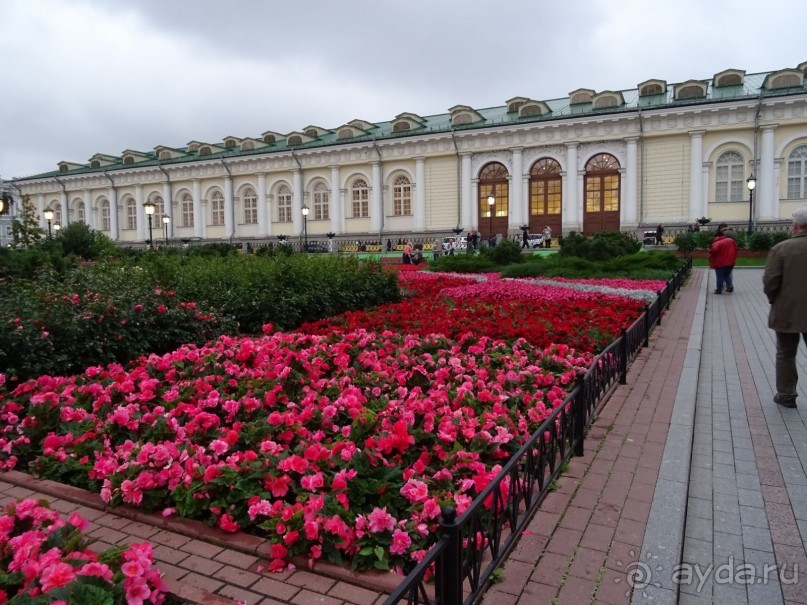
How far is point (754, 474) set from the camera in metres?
4.05

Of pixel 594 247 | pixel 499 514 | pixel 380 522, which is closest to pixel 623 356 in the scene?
pixel 499 514

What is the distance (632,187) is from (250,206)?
2726 cm

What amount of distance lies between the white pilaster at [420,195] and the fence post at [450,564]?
35.6 metres

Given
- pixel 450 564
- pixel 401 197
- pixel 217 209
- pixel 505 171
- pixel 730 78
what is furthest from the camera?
pixel 217 209

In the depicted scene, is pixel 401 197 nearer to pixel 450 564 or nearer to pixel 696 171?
pixel 696 171

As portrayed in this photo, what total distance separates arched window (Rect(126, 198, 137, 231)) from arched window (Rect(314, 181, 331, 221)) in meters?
18.2

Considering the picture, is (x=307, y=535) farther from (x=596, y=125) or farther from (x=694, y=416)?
(x=596, y=125)

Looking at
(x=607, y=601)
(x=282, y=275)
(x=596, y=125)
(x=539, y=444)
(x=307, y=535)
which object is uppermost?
(x=596, y=125)

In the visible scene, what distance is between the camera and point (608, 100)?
1307 inches

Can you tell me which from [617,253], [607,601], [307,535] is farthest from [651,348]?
[617,253]

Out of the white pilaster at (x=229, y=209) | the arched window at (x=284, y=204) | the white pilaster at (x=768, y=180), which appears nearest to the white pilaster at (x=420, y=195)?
the arched window at (x=284, y=204)

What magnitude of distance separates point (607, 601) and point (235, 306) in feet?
22.5

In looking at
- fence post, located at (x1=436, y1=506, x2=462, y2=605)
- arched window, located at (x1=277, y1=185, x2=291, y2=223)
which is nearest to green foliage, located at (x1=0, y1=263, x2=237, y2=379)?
fence post, located at (x1=436, y1=506, x2=462, y2=605)

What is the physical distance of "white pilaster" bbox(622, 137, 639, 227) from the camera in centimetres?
3169
